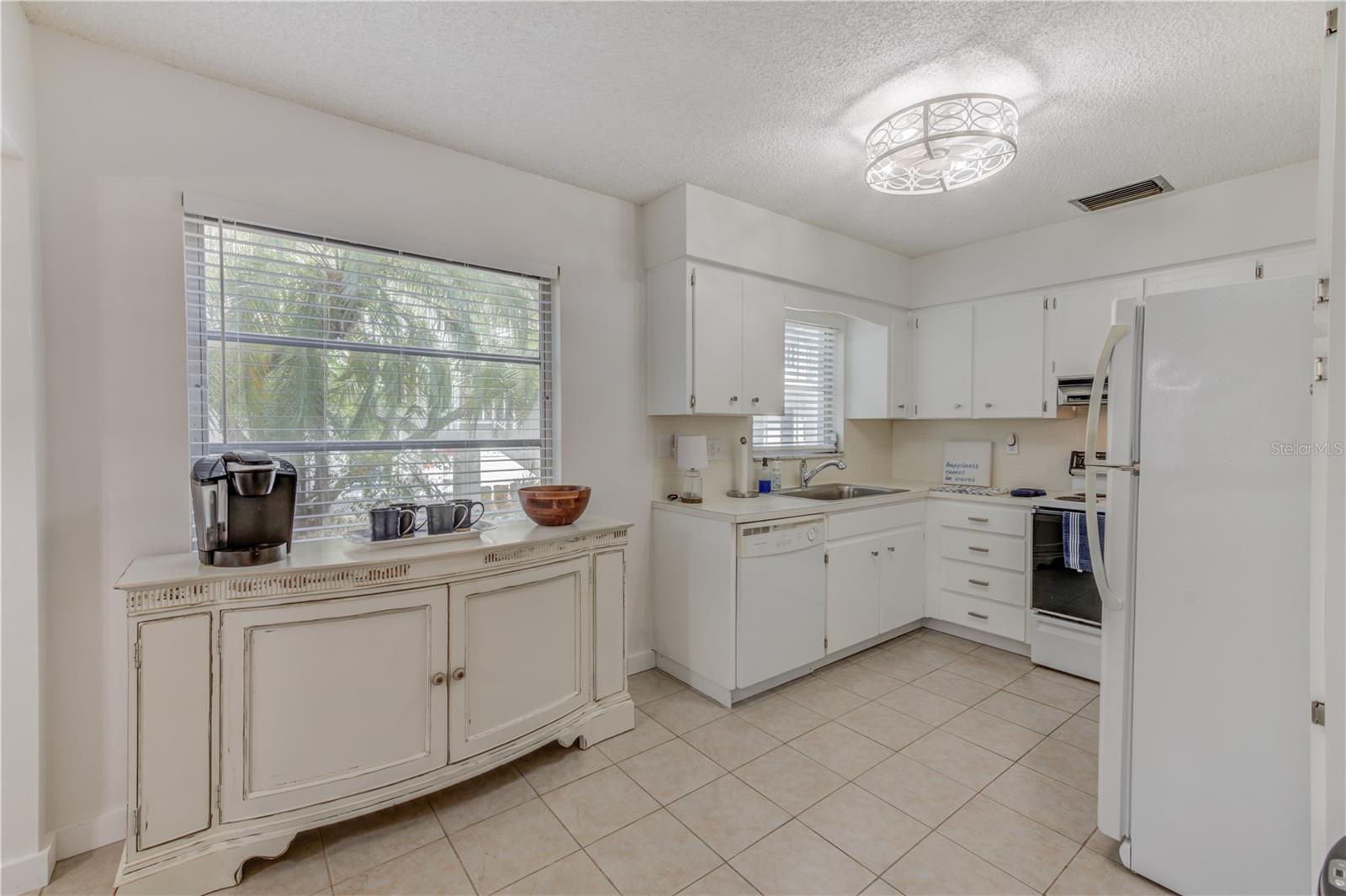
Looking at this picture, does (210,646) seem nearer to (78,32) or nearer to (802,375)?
(78,32)

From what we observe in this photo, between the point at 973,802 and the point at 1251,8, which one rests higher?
the point at 1251,8

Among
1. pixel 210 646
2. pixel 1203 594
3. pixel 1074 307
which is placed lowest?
pixel 210 646

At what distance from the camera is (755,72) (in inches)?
79.5

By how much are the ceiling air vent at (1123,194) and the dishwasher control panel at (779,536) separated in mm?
2241

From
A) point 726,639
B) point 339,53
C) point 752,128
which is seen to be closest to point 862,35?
point 752,128

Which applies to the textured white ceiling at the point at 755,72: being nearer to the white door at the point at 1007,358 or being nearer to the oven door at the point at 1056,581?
the white door at the point at 1007,358

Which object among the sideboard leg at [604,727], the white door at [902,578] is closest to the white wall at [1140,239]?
the white door at [902,578]

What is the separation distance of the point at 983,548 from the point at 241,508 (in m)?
3.68

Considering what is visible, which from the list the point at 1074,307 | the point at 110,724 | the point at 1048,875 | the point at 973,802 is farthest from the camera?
the point at 1074,307

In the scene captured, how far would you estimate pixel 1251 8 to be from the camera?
5.57ft

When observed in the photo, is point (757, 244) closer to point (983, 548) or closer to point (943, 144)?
point (943, 144)

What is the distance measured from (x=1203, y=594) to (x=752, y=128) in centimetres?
223

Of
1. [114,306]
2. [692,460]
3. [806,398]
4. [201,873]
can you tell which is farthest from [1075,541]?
[114,306]

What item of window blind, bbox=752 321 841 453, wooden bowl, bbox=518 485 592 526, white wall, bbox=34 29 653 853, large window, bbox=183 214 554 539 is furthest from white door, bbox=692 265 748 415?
white wall, bbox=34 29 653 853
